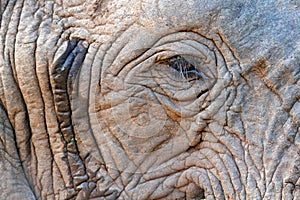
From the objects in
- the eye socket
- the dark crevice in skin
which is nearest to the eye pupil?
the eye socket

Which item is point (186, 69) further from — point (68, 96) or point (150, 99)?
point (68, 96)

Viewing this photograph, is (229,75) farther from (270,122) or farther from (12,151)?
(12,151)

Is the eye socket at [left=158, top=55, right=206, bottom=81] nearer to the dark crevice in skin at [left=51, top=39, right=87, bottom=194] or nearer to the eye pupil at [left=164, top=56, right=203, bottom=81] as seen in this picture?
the eye pupil at [left=164, top=56, right=203, bottom=81]

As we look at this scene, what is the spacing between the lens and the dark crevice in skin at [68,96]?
3561 mm

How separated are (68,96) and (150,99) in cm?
39

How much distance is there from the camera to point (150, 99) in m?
3.47

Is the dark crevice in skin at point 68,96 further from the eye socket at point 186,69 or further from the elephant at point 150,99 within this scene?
the eye socket at point 186,69

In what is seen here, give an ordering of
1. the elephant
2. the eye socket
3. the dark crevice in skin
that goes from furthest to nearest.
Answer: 1. the dark crevice in skin
2. the eye socket
3. the elephant

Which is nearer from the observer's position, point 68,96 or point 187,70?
point 187,70

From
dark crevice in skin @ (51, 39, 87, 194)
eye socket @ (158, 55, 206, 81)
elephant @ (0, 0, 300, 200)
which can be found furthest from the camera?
dark crevice in skin @ (51, 39, 87, 194)

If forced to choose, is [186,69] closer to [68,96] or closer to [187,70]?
[187,70]

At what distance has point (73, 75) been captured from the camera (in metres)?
3.56

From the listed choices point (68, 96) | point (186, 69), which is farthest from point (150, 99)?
point (68, 96)

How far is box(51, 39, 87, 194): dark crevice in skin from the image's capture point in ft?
11.7
